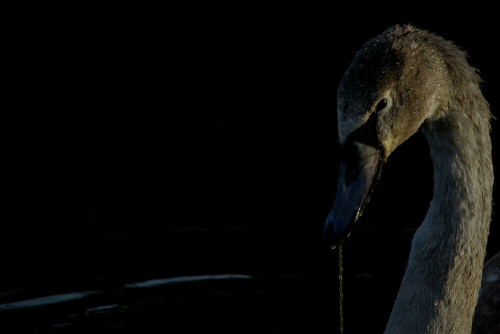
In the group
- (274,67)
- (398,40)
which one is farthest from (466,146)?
(274,67)

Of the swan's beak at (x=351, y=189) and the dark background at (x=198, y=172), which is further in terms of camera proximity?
the dark background at (x=198, y=172)

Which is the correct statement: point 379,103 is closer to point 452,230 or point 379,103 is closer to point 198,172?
point 452,230

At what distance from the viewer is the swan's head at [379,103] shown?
4.48 meters

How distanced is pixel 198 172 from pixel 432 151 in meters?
4.83

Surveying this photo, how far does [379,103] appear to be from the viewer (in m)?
4.59

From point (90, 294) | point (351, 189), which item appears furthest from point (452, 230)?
point (90, 294)

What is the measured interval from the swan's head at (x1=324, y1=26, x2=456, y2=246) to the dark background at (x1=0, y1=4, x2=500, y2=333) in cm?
270

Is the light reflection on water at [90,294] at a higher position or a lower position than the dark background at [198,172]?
lower

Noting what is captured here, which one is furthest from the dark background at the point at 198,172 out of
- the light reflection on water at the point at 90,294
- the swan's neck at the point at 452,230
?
the swan's neck at the point at 452,230

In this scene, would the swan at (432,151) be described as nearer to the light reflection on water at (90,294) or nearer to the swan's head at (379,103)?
the swan's head at (379,103)

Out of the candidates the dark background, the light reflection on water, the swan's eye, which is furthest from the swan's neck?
the light reflection on water

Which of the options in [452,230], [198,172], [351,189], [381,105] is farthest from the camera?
[198,172]

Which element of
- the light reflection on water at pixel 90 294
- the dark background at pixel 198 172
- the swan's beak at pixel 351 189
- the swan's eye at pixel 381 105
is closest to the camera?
the swan's beak at pixel 351 189

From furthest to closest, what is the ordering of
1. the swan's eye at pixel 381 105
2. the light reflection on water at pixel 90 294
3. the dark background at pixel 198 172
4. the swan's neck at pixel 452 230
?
the dark background at pixel 198 172
the light reflection on water at pixel 90 294
the swan's neck at pixel 452 230
the swan's eye at pixel 381 105
